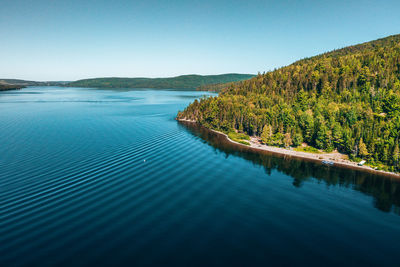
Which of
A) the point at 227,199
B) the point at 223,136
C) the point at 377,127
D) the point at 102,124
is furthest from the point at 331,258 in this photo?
the point at 102,124

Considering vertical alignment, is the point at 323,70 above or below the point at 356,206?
above

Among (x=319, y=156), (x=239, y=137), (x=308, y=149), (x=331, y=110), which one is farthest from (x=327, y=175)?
(x=331, y=110)

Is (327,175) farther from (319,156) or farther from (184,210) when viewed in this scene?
(184,210)

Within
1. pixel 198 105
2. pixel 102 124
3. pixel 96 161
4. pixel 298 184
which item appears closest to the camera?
pixel 298 184

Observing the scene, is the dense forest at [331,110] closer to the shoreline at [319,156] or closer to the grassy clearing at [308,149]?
the grassy clearing at [308,149]

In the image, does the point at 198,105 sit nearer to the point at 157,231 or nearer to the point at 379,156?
the point at 379,156

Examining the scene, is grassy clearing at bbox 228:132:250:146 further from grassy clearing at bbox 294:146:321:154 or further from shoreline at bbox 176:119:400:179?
grassy clearing at bbox 294:146:321:154
